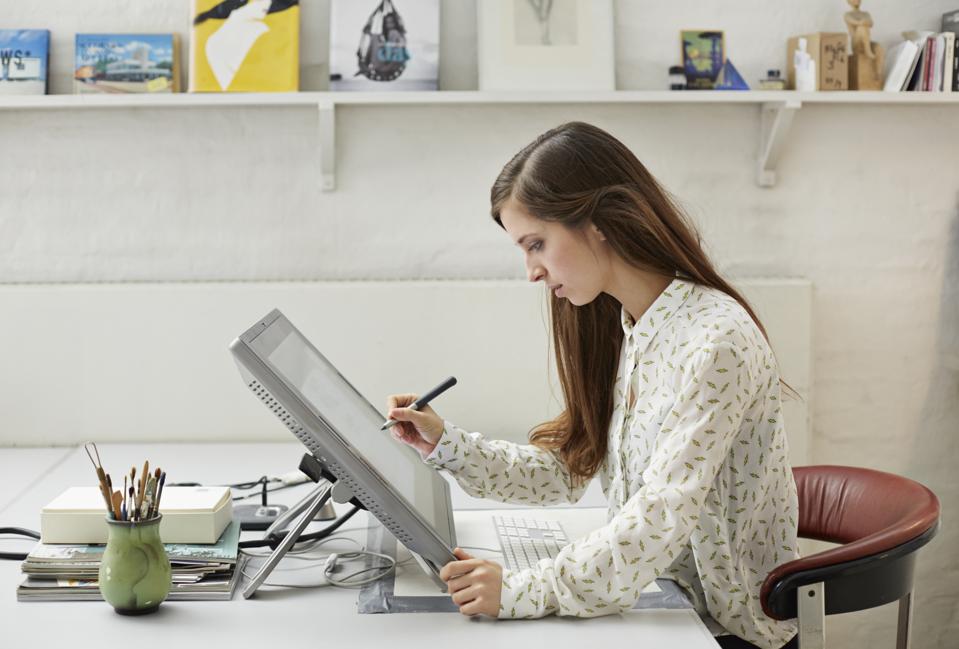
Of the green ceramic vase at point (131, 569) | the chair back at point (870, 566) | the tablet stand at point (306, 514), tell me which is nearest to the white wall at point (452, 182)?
the chair back at point (870, 566)

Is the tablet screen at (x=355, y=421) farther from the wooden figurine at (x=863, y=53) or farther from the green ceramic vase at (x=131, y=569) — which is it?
the wooden figurine at (x=863, y=53)

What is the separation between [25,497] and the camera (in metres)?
2.12

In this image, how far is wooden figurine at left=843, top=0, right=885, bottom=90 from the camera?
2.76m

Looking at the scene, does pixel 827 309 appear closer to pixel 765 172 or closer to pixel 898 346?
pixel 898 346

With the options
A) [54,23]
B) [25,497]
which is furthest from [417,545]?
[54,23]

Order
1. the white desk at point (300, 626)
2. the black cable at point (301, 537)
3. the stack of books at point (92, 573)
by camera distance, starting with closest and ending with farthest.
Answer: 1. the white desk at point (300, 626)
2. the stack of books at point (92, 573)
3. the black cable at point (301, 537)

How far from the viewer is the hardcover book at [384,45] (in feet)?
8.88

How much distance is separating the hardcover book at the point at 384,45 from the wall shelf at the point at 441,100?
6 centimetres

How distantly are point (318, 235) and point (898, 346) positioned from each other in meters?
1.69

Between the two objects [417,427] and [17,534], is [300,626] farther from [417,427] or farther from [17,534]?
[17,534]

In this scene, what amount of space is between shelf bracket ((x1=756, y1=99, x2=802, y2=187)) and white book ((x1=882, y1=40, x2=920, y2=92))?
255 mm

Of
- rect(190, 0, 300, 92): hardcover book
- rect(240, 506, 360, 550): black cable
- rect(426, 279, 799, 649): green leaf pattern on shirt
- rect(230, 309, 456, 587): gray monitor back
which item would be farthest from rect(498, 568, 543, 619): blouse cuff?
rect(190, 0, 300, 92): hardcover book

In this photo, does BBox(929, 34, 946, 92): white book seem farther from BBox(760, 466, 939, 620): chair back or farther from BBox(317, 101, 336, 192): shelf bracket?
BBox(317, 101, 336, 192): shelf bracket

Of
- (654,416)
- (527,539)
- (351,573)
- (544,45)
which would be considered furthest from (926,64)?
(351,573)
